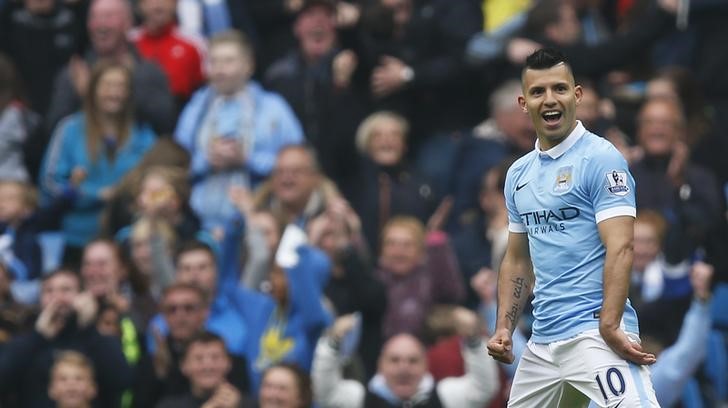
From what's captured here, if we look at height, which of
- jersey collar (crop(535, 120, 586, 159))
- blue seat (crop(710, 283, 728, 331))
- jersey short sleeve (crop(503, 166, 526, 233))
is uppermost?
jersey collar (crop(535, 120, 586, 159))

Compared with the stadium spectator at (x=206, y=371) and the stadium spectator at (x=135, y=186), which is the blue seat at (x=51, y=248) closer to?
the stadium spectator at (x=135, y=186)

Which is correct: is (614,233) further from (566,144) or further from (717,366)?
(717,366)

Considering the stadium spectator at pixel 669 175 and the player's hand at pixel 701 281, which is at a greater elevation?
the stadium spectator at pixel 669 175

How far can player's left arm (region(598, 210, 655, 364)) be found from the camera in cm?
812

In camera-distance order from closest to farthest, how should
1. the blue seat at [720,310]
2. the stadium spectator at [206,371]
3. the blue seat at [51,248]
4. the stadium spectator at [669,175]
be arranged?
the stadium spectator at [206,371] < the blue seat at [720,310] < the stadium spectator at [669,175] < the blue seat at [51,248]

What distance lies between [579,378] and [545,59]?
1419 millimetres

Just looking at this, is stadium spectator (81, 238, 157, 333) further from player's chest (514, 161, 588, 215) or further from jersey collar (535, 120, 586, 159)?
jersey collar (535, 120, 586, 159)

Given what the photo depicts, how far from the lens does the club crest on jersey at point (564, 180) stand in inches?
330

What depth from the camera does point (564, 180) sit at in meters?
8.41

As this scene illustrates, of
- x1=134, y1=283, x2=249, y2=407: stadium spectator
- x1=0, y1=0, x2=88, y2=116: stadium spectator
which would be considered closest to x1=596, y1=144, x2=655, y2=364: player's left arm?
x1=134, y1=283, x2=249, y2=407: stadium spectator

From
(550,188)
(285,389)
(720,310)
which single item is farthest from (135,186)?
(550,188)

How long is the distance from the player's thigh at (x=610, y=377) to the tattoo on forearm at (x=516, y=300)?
16.7 inches

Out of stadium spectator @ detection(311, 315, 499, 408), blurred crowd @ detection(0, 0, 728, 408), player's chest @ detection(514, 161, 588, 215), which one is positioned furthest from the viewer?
blurred crowd @ detection(0, 0, 728, 408)

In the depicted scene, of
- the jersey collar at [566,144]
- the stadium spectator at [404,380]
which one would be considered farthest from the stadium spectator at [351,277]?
the jersey collar at [566,144]
